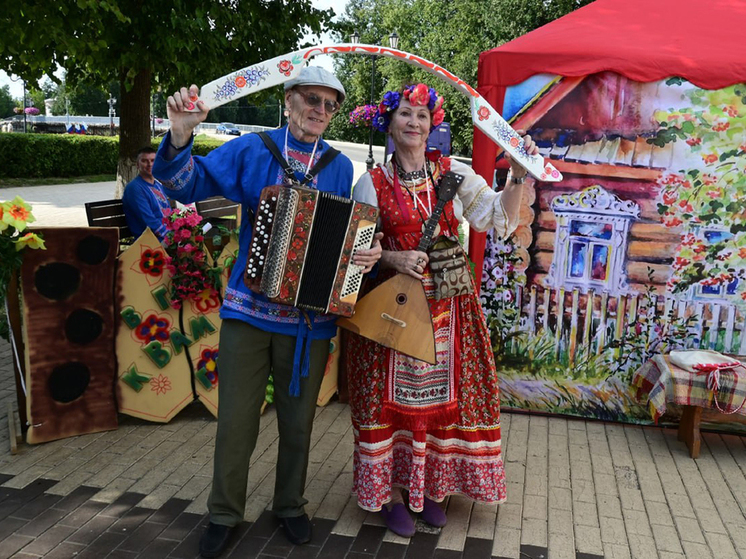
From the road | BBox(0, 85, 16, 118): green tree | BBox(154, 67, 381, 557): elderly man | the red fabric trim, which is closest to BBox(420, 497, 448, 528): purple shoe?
BBox(154, 67, 381, 557): elderly man

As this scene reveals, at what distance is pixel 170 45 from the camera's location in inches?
256

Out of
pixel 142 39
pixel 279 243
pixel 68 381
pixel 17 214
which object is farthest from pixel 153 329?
pixel 142 39

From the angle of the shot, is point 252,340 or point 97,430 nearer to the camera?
point 252,340

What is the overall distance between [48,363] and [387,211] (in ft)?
7.42

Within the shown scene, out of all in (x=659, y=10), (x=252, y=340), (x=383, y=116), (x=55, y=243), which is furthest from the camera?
(x=659, y=10)

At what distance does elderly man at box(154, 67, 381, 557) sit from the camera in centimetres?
289

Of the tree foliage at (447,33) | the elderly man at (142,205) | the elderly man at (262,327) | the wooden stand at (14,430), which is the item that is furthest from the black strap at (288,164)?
the tree foliage at (447,33)

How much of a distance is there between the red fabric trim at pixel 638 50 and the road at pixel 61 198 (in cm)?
917

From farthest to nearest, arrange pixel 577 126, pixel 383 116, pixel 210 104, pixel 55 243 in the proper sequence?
pixel 577 126 < pixel 55 243 < pixel 383 116 < pixel 210 104

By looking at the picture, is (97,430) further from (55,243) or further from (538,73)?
(538,73)

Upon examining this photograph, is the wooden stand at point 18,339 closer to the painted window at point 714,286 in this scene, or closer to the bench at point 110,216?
the bench at point 110,216

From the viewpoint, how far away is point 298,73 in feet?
9.10

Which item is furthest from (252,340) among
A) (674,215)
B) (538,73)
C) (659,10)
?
(659,10)

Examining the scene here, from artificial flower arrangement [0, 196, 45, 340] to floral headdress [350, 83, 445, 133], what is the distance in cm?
197
